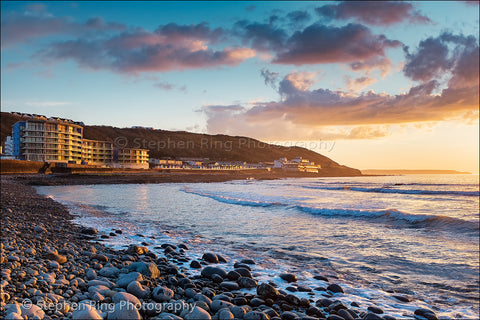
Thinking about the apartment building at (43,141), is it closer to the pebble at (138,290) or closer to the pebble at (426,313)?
the pebble at (138,290)

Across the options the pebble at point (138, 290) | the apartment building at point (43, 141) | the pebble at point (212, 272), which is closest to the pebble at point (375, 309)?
the pebble at point (212, 272)

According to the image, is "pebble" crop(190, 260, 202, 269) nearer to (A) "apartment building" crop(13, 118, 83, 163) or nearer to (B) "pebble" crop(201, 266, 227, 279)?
(B) "pebble" crop(201, 266, 227, 279)

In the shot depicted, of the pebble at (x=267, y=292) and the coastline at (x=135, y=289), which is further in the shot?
the pebble at (x=267, y=292)

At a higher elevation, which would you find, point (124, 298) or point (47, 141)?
point (47, 141)

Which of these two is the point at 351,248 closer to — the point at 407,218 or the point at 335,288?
the point at 335,288

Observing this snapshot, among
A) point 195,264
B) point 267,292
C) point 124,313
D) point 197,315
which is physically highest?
point 124,313

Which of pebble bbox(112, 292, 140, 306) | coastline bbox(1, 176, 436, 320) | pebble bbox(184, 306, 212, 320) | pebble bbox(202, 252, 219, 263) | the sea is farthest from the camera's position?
pebble bbox(202, 252, 219, 263)

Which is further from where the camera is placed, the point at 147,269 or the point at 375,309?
the point at 147,269

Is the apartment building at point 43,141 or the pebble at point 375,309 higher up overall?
the apartment building at point 43,141

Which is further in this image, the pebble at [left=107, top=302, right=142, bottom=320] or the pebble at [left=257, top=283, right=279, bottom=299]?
the pebble at [left=257, top=283, right=279, bottom=299]

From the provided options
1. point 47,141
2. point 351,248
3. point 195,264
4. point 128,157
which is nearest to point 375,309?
point 195,264

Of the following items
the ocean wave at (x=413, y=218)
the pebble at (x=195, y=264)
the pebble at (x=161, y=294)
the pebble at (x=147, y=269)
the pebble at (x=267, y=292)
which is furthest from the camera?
the ocean wave at (x=413, y=218)

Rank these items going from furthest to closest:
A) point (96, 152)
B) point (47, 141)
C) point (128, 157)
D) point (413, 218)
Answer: point (128, 157), point (96, 152), point (47, 141), point (413, 218)

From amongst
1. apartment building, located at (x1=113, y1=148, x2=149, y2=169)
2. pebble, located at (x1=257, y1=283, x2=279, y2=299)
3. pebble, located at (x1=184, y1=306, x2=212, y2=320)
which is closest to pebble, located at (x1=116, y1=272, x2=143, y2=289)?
pebble, located at (x1=184, y1=306, x2=212, y2=320)
